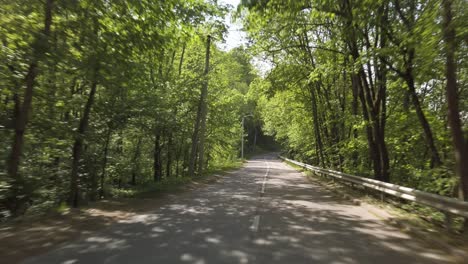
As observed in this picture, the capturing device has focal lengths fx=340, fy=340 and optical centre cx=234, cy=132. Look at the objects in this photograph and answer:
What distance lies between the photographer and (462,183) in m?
7.05

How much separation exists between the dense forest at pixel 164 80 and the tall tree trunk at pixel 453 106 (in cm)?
2

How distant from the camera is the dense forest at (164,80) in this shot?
311 inches

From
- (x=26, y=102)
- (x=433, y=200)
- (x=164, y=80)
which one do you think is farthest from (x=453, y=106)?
(x=164, y=80)

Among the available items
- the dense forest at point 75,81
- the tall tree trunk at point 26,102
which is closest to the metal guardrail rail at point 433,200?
the dense forest at point 75,81

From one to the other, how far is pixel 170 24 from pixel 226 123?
57.3ft

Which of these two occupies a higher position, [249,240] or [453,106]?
[453,106]

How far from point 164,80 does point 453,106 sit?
1611 centimetres

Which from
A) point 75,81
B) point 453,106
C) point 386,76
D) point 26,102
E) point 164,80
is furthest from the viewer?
point 164,80

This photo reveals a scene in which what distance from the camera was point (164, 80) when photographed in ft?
67.3

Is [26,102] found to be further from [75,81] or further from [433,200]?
[433,200]

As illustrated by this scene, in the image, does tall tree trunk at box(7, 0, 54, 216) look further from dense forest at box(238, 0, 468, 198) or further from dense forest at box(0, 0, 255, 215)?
dense forest at box(238, 0, 468, 198)

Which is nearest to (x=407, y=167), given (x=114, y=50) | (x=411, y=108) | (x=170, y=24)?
(x=411, y=108)

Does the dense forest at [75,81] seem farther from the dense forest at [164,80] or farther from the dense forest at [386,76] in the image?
the dense forest at [386,76]

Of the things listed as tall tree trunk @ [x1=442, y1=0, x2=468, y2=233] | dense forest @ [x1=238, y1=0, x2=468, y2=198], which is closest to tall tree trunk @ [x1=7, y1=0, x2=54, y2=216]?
dense forest @ [x1=238, y1=0, x2=468, y2=198]
